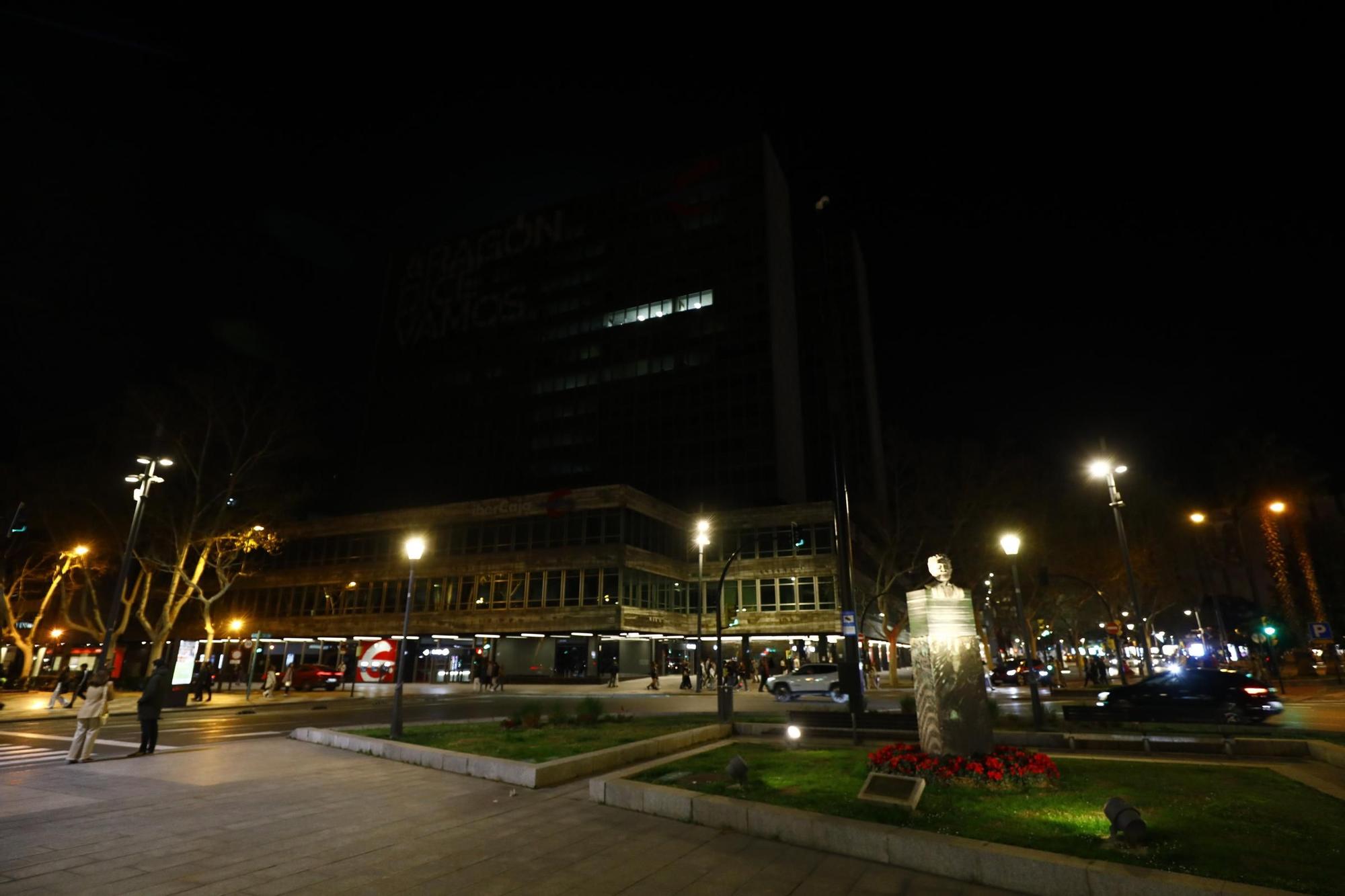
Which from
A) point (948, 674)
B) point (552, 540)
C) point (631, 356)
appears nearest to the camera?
point (948, 674)

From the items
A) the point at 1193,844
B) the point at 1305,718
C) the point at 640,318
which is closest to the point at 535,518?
the point at 640,318

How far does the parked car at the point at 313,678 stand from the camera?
1551 inches

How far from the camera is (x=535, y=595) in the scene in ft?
156

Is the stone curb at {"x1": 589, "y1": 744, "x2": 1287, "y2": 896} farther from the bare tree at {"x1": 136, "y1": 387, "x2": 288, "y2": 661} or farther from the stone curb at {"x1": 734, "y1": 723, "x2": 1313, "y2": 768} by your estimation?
the bare tree at {"x1": 136, "y1": 387, "x2": 288, "y2": 661}

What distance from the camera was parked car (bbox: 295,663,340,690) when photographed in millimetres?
39406

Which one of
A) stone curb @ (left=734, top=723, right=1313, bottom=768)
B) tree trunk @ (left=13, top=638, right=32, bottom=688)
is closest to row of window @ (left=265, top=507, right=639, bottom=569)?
tree trunk @ (left=13, top=638, right=32, bottom=688)

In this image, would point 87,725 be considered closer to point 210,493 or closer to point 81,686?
point 81,686

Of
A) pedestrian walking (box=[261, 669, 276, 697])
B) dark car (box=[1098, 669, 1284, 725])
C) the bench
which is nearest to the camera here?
the bench

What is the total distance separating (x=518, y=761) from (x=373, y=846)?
13.1 feet

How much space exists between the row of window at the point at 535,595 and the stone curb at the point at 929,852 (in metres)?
37.7

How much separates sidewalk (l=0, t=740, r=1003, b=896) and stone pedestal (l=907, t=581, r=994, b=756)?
154 inches

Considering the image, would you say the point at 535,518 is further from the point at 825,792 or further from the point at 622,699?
the point at 825,792

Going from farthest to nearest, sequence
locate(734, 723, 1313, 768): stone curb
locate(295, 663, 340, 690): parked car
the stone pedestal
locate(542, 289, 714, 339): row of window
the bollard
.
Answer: locate(542, 289, 714, 339): row of window → locate(295, 663, 340, 690): parked car → locate(734, 723, 1313, 768): stone curb → the stone pedestal → the bollard

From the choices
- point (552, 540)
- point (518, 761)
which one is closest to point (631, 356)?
point (552, 540)
